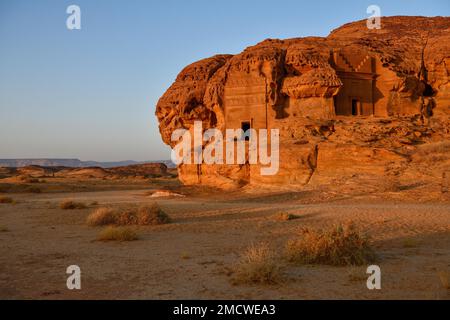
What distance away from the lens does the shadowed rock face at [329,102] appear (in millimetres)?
19078

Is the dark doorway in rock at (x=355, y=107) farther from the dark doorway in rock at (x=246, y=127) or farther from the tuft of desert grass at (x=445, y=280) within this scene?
the tuft of desert grass at (x=445, y=280)

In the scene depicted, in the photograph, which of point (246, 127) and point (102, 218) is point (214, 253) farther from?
point (246, 127)

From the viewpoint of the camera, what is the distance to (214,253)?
847 centimetres

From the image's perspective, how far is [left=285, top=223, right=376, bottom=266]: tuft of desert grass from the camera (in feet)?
23.6

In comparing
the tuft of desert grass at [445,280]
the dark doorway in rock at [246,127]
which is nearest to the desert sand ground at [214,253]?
Answer: the tuft of desert grass at [445,280]

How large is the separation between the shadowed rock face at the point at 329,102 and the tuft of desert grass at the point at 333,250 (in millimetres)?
10812

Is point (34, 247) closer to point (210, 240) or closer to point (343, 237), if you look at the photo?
point (210, 240)

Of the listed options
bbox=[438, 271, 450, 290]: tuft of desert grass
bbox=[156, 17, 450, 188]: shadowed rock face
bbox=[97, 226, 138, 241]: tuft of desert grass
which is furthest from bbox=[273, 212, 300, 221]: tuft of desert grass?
bbox=[438, 271, 450, 290]: tuft of desert grass

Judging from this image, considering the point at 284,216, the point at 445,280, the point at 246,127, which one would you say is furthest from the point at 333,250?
the point at 246,127

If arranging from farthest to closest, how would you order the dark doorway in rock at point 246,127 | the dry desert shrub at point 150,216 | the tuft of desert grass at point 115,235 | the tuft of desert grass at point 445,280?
1. the dark doorway in rock at point 246,127
2. the dry desert shrub at point 150,216
3. the tuft of desert grass at point 115,235
4. the tuft of desert grass at point 445,280

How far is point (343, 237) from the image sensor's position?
24.4 feet

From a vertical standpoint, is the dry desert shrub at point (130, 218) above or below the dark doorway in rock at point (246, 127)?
below
